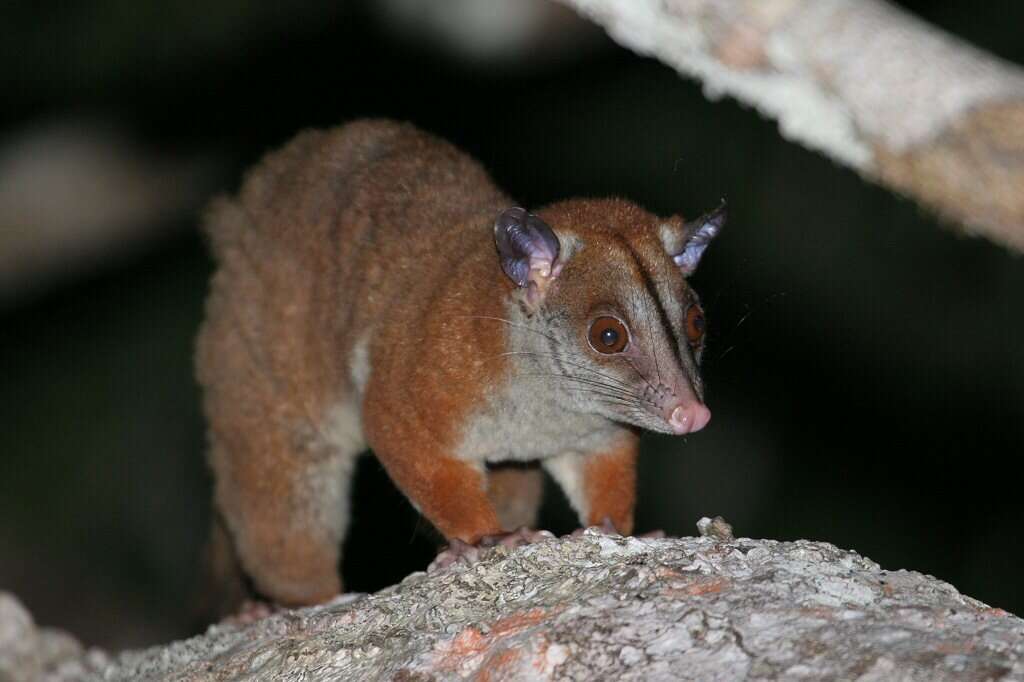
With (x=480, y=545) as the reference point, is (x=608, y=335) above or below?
above

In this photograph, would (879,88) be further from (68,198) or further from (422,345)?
(68,198)

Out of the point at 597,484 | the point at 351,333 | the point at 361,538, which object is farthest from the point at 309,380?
the point at 361,538

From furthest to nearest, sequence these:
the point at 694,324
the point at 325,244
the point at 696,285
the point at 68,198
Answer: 1. the point at 696,285
2. the point at 68,198
3. the point at 325,244
4. the point at 694,324

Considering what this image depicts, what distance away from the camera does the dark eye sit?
5.01 meters

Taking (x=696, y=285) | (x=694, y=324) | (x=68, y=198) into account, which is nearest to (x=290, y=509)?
(x=694, y=324)

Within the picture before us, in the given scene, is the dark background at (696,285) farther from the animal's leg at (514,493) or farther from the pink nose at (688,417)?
the pink nose at (688,417)

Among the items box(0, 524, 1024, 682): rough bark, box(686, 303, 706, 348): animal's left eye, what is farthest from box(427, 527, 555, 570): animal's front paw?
box(686, 303, 706, 348): animal's left eye

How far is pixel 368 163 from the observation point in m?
6.66

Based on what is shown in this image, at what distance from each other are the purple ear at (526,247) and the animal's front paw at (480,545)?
3.28 ft

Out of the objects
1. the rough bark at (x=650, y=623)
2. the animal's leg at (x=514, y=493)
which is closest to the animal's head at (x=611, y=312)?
the rough bark at (x=650, y=623)

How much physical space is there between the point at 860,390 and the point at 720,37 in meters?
8.82

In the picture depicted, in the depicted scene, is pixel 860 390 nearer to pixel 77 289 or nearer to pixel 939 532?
pixel 939 532

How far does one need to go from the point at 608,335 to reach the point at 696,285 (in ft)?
21.2

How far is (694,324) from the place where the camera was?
515 cm
